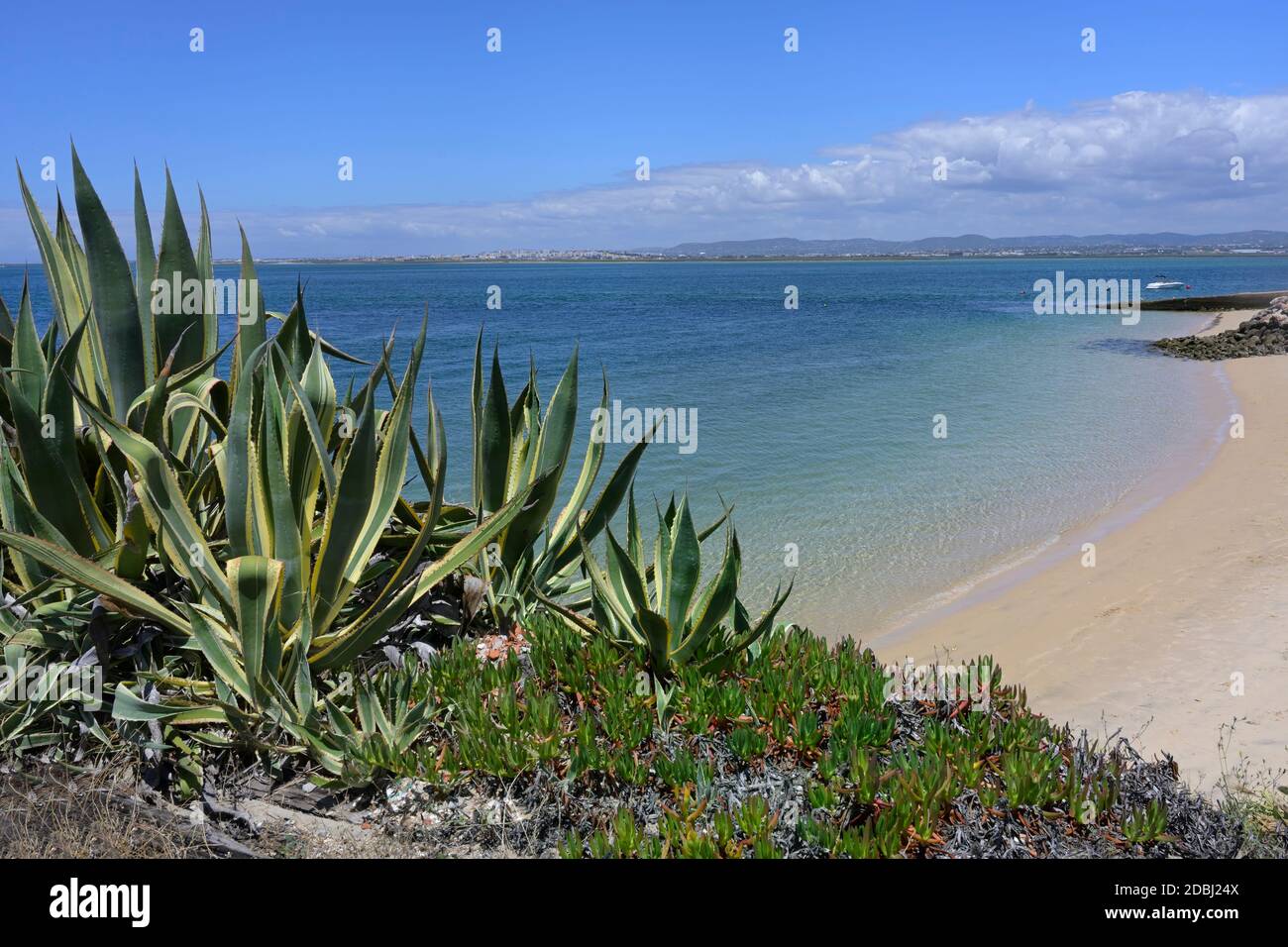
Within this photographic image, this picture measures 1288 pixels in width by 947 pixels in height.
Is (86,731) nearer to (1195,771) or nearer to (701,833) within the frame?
(701,833)

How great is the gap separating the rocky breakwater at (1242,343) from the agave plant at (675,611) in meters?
25.8

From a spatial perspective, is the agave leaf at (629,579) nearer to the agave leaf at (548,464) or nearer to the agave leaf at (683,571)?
the agave leaf at (683,571)

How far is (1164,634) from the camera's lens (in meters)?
6.45

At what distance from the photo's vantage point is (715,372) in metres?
23.8

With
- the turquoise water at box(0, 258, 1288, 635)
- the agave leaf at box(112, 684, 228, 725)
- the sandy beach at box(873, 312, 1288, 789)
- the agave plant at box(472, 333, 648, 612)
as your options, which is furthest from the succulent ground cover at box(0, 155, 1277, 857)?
the sandy beach at box(873, 312, 1288, 789)

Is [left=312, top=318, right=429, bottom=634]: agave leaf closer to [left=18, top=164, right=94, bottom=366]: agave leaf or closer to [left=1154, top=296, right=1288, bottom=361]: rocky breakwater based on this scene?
[left=18, top=164, right=94, bottom=366]: agave leaf

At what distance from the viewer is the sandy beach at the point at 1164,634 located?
496 cm

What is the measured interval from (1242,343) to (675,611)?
27887 mm

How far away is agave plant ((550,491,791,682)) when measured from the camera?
3217 millimetres


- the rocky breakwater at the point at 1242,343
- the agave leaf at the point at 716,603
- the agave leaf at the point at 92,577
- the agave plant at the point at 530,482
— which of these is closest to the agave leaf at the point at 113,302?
the agave leaf at the point at 92,577

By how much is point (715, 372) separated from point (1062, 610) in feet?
56.3

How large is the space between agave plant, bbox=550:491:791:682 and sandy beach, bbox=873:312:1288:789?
1588 mm

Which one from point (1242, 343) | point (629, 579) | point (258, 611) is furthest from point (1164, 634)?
point (1242, 343)

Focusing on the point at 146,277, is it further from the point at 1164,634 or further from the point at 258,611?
the point at 1164,634
